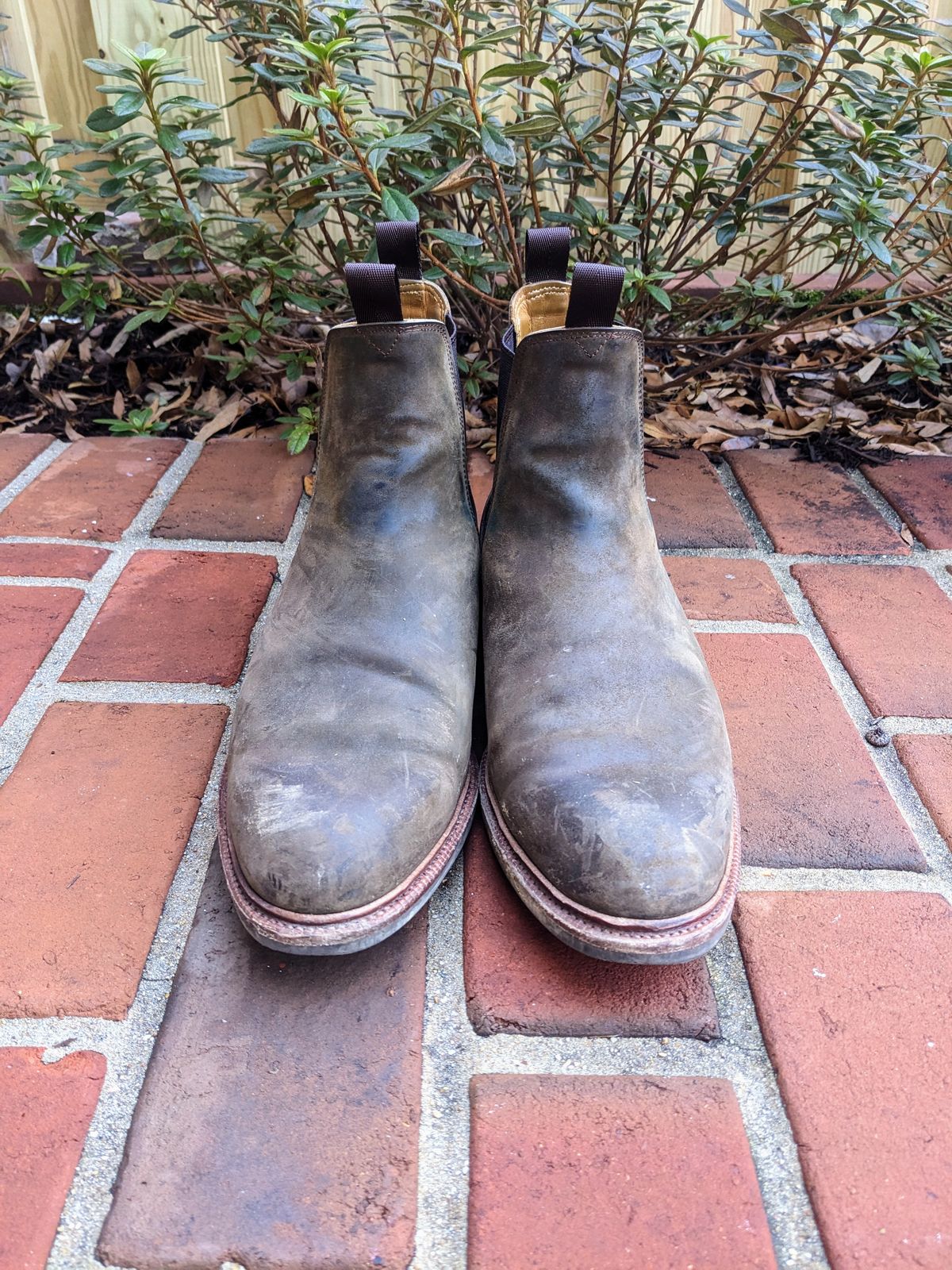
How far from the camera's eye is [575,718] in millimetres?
912

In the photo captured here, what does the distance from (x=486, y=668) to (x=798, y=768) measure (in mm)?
373

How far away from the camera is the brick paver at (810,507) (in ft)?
4.84

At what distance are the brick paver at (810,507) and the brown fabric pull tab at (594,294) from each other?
0.66m

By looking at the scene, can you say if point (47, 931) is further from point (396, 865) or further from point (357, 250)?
Result: point (357, 250)

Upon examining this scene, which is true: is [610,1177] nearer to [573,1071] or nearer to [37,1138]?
[573,1071]

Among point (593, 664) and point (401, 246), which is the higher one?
point (401, 246)

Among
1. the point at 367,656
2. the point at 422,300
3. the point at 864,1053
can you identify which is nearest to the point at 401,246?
the point at 422,300

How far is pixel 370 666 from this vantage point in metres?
0.96

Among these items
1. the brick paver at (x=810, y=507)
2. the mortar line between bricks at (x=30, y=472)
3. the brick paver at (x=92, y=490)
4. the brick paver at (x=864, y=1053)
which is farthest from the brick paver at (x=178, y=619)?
the brick paver at (x=810, y=507)

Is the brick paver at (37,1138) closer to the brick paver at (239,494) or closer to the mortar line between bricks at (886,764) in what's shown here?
the mortar line between bricks at (886,764)

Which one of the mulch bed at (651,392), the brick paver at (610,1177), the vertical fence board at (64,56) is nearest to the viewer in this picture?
the brick paver at (610,1177)

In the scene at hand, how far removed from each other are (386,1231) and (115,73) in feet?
4.58

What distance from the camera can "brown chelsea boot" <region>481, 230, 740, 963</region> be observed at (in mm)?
786

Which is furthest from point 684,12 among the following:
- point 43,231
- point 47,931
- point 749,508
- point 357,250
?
point 47,931
